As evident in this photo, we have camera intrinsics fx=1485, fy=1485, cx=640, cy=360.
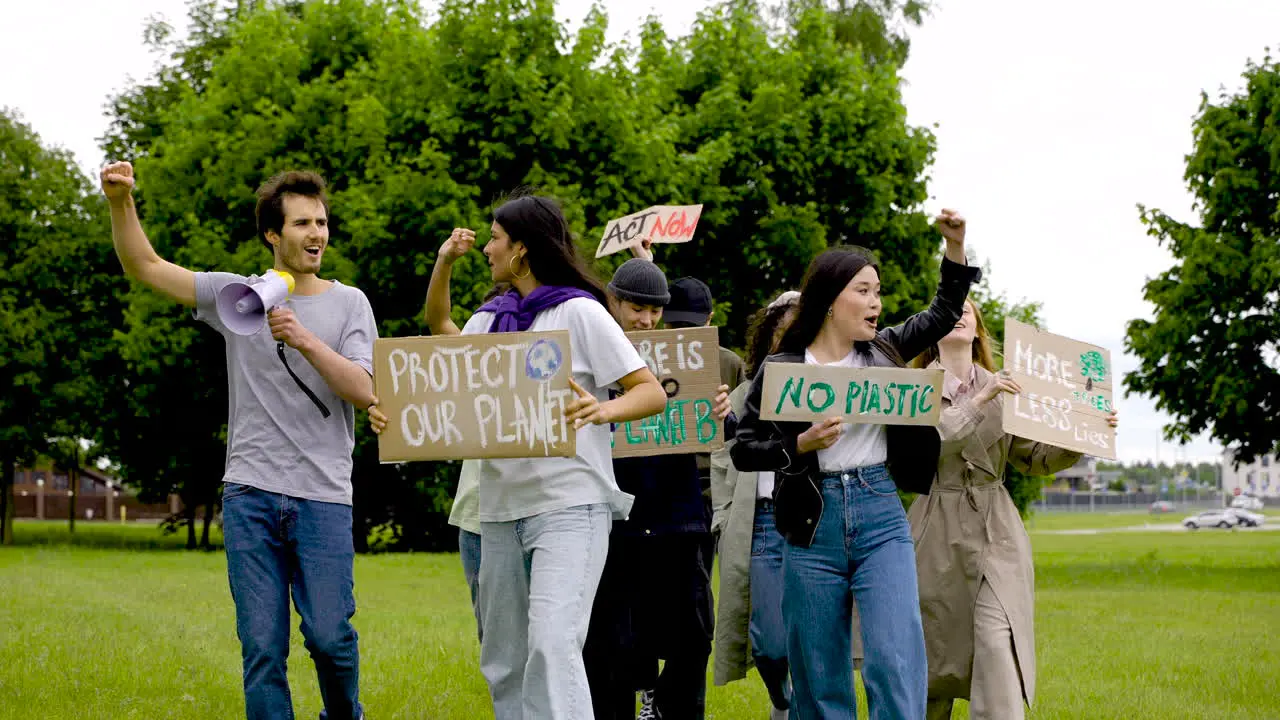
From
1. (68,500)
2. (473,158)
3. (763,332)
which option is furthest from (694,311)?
(68,500)

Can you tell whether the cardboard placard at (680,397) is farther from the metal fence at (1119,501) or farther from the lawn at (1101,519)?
the metal fence at (1119,501)

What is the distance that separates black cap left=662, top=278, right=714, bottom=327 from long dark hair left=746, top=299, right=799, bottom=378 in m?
0.71

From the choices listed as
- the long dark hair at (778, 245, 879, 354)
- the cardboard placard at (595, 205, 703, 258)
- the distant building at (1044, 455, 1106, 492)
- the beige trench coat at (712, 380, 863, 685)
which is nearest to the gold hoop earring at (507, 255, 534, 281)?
the long dark hair at (778, 245, 879, 354)

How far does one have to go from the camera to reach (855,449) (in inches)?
225

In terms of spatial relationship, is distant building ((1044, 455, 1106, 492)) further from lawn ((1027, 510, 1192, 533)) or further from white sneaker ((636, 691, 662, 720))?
white sneaker ((636, 691, 662, 720))

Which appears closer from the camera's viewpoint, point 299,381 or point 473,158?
point 299,381

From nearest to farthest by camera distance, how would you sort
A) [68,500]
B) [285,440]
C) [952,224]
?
1. [285,440]
2. [952,224]
3. [68,500]

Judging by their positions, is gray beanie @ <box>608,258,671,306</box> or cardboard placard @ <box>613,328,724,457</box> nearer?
cardboard placard @ <box>613,328,724,457</box>

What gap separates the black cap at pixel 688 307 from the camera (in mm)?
7953

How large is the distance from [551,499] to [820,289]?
1467 mm

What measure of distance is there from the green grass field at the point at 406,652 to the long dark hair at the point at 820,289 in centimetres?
371

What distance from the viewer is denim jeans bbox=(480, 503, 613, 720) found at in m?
4.96

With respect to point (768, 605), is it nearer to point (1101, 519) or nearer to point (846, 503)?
point (846, 503)

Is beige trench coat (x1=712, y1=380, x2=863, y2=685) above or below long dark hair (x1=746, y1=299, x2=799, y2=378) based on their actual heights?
below
